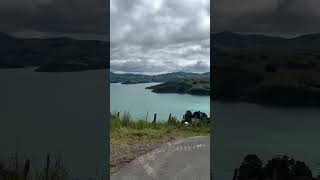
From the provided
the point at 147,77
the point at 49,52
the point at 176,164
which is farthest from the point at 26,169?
the point at 147,77

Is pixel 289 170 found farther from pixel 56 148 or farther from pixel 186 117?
pixel 56 148

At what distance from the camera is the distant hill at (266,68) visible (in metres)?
4.91

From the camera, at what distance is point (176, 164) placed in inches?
237

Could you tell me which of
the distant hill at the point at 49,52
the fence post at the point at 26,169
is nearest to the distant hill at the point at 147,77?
the distant hill at the point at 49,52

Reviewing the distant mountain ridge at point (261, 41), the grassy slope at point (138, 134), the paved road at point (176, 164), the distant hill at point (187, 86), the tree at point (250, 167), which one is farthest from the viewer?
the grassy slope at point (138, 134)

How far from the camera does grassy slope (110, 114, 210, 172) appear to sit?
6805 mm

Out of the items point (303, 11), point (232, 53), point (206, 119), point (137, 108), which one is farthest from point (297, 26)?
point (137, 108)

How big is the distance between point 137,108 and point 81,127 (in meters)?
1.87

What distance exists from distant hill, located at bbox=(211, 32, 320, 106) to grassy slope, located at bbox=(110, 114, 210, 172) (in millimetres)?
1838

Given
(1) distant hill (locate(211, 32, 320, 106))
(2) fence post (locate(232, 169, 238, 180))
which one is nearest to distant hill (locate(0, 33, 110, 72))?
(1) distant hill (locate(211, 32, 320, 106))

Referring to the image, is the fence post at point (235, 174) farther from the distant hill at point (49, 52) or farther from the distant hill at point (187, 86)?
the distant hill at point (49, 52)

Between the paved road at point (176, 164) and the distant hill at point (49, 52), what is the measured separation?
1690 millimetres

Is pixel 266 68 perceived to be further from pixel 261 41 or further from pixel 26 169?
pixel 26 169

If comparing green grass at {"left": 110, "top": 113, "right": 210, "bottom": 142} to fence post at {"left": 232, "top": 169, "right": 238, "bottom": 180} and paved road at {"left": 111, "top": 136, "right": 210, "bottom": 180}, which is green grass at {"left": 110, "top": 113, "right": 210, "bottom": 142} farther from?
fence post at {"left": 232, "top": 169, "right": 238, "bottom": 180}
